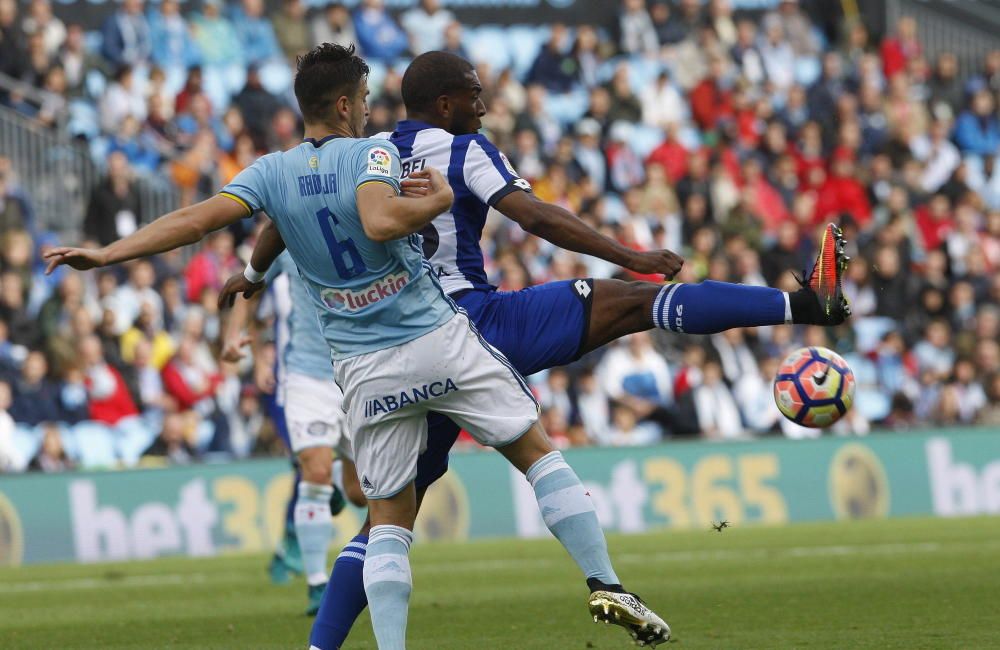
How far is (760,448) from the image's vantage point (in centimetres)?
1830

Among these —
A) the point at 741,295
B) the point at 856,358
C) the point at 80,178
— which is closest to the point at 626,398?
the point at 856,358

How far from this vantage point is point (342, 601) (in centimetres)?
707

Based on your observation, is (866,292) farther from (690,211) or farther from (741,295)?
(741,295)

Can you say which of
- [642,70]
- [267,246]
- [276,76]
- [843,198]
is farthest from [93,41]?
[267,246]

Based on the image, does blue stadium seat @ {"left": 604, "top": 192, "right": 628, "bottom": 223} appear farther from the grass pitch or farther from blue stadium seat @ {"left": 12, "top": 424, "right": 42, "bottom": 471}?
blue stadium seat @ {"left": 12, "top": 424, "right": 42, "bottom": 471}

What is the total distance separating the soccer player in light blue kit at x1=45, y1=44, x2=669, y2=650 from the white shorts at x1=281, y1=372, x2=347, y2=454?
14.6ft

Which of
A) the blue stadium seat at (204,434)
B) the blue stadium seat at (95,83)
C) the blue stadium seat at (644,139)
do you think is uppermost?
the blue stadium seat at (95,83)

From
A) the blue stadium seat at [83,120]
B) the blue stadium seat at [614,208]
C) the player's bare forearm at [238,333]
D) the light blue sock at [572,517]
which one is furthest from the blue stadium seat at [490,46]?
the light blue sock at [572,517]

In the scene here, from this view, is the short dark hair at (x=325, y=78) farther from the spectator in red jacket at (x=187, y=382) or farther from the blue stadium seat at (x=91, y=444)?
the spectator in red jacket at (x=187, y=382)

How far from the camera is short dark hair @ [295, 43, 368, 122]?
665cm

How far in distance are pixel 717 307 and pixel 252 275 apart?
2.01 m

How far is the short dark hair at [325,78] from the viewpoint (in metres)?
6.65

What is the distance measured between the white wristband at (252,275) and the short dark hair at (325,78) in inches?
37.9

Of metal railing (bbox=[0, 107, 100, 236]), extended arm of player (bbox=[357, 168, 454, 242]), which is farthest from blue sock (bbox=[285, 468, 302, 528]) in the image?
metal railing (bbox=[0, 107, 100, 236])
